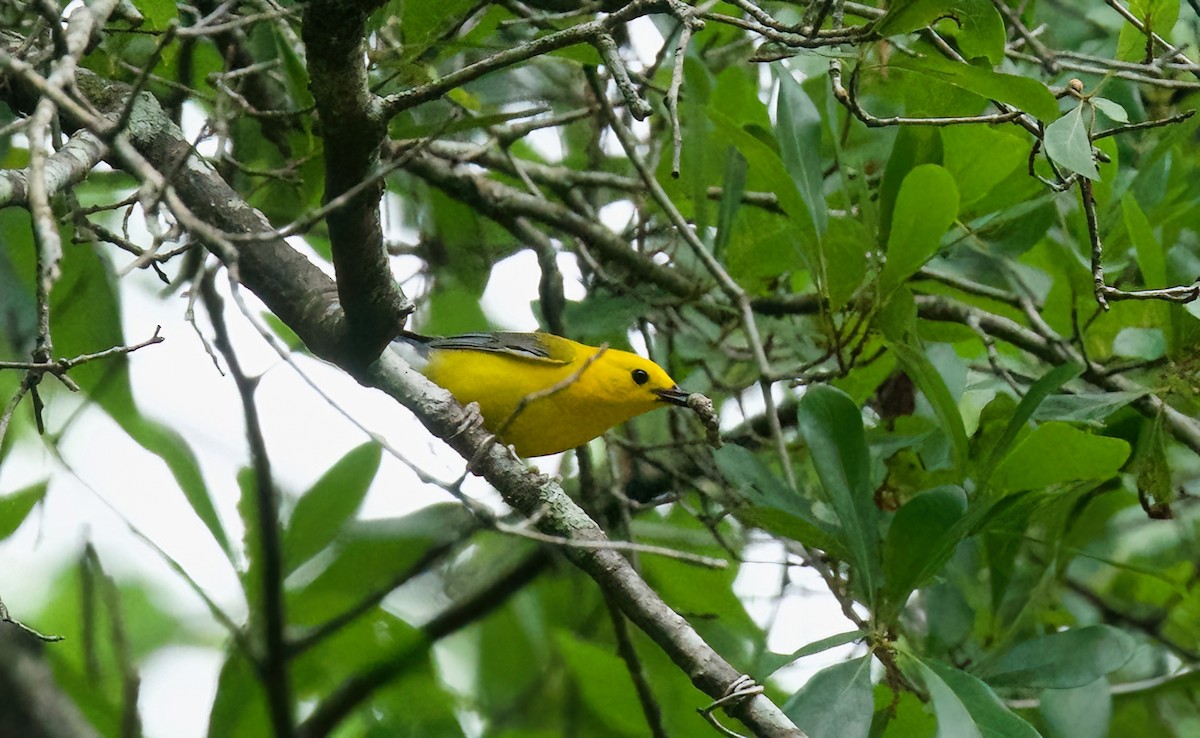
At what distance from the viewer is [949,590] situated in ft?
12.0

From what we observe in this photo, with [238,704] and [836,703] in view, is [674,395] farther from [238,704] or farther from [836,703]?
[238,704]

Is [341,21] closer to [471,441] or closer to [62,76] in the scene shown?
[62,76]

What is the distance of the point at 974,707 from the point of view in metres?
2.58

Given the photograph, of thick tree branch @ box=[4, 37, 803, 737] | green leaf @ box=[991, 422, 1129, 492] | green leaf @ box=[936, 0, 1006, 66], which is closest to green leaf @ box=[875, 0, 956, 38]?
green leaf @ box=[936, 0, 1006, 66]

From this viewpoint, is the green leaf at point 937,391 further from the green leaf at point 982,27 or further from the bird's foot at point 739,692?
the bird's foot at point 739,692

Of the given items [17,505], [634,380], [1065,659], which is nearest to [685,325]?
[634,380]

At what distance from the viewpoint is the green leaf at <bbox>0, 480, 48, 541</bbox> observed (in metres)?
2.88

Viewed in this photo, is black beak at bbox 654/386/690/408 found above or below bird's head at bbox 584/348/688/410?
below

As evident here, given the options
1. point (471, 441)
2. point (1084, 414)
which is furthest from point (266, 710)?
point (1084, 414)

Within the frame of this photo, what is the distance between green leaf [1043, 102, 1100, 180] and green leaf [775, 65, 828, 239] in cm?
77

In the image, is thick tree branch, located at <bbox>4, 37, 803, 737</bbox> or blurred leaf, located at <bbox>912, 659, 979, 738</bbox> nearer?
thick tree branch, located at <bbox>4, 37, 803, 737</bbox>

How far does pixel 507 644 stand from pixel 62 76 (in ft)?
8.48

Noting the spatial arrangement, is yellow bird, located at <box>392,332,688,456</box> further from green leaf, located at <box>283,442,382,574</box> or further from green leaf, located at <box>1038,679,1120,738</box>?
green leaf, located at <box>1038,679,1120,738</box>

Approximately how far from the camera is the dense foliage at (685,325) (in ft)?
8.16
